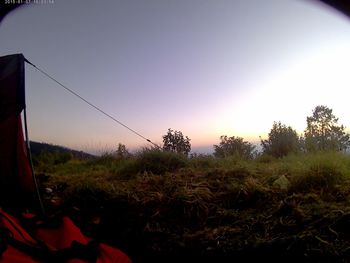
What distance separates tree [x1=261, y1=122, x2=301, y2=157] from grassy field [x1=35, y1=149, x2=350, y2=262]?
6.82 feet

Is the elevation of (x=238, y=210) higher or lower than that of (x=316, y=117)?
lower

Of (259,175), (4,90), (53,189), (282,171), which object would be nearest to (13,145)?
(4,90)

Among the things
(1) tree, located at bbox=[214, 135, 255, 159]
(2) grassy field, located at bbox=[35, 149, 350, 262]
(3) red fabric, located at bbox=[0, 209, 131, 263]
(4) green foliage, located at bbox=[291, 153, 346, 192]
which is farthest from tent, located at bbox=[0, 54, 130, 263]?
(1) tree, located at bbox=[214, 135, 255, 159]

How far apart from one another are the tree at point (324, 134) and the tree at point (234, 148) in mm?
1005

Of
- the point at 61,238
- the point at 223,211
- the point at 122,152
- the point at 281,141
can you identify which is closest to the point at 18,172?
the point at 61,238

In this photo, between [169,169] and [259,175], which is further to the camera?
[169,169]

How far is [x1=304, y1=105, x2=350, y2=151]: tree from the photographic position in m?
5.37

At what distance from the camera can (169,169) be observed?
194 inches

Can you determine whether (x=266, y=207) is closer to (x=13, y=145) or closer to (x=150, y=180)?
(x=150, y=180)

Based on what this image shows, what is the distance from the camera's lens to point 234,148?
6.93 metres

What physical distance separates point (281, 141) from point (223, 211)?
382 centimetres

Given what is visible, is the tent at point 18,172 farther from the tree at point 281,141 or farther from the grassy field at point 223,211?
the tree at point 281,141

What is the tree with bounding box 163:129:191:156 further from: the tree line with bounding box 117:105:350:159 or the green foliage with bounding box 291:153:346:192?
the green foliage with bounding box 291:153:346:192

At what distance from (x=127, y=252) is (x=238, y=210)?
1.09m
